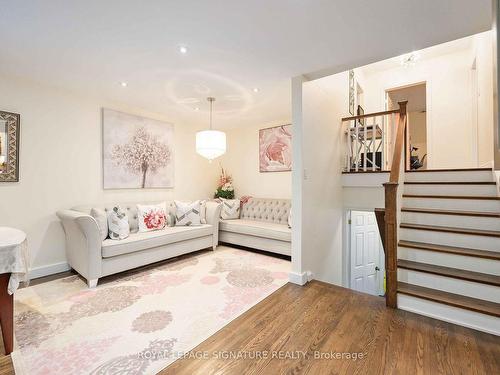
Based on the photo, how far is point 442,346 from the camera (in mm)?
1693

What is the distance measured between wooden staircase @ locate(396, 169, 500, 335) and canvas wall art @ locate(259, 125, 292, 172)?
210 centimetres

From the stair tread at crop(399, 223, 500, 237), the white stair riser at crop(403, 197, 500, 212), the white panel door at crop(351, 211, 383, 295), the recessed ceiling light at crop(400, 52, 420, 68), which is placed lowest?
the white panel door at crop(351, 211, 383, 295)

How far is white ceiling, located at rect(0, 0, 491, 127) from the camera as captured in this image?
1681 millimetres

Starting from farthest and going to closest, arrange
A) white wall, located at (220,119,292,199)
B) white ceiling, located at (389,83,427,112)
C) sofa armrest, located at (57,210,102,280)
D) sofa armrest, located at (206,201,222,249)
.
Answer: white ceiling, located at (389,83,427,112) → white wall, located at (220,119,292,199) → sofa armrest, located at (206,201,222,249) → sofa armrest, located at (57,210,102,280)

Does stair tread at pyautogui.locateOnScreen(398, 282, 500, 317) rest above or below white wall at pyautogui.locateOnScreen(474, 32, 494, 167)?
below

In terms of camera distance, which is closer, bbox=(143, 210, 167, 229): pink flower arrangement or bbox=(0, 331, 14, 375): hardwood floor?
bbox=(0, 331, 14, 375): hardwood floor

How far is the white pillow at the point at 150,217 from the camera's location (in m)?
3.52

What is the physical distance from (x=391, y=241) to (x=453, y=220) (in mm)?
1014

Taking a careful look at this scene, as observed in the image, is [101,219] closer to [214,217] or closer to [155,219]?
[155,219]

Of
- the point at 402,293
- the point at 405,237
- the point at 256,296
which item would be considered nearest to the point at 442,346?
the point at 402,293

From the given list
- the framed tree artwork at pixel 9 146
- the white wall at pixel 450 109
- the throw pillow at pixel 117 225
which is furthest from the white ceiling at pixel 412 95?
the framed tree artwork at pixel 9 146

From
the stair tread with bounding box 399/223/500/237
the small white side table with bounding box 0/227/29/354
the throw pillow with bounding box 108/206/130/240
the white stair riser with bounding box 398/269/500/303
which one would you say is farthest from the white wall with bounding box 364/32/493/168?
the small white side table with bounding box 0/227/29/354

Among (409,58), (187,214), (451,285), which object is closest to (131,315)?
(187,214)

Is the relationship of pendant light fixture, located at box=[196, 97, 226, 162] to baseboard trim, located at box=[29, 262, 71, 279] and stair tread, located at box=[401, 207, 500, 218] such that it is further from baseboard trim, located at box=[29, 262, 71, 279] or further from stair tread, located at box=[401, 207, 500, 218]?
stair tread, located at box=[401, 207, 500, 218]
